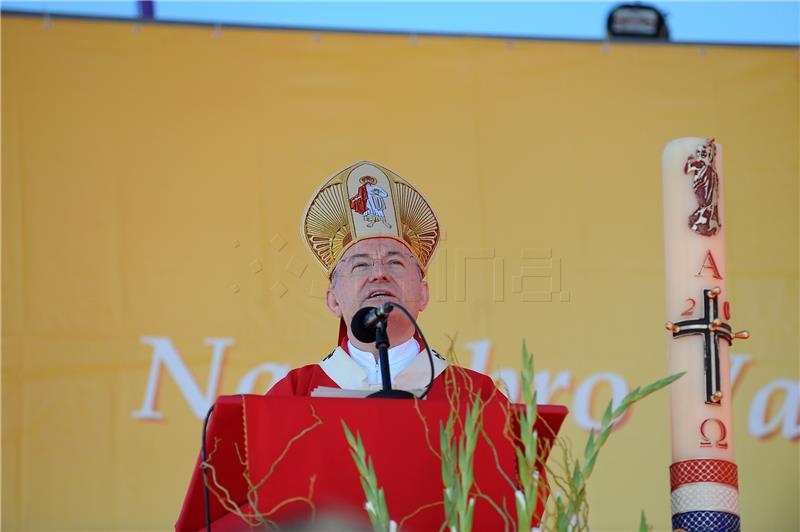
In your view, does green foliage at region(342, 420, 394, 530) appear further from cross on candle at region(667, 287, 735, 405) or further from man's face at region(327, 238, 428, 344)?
man's face at region(327, 238, 428, 344)

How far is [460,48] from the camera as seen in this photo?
236 inches

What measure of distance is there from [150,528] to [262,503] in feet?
7.78

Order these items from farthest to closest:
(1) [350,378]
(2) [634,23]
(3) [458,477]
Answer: (2) [634,23]
(1) [350,378]
(3) [458,477]

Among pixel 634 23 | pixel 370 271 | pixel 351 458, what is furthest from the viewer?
pixel 634 23

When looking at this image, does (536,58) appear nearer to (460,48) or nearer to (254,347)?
(460,48)

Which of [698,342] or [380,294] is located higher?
[380,294]

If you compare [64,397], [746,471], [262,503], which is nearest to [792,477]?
[746,471]

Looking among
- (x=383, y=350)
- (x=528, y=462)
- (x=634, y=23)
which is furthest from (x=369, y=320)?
(x=634, y=23)

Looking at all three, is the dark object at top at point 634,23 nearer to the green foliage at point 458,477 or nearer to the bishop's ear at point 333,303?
the bishop's ear at point 333,303

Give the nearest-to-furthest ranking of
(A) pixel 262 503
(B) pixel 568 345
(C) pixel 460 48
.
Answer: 1. (A) pixel 262 503
2. (B) pixel 568 345
3. (C) pixel 460 48

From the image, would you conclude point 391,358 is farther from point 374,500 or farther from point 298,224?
point 374,500

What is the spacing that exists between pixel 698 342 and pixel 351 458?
982 mm

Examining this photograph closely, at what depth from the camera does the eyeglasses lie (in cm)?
447

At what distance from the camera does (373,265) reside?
4.47 metres
